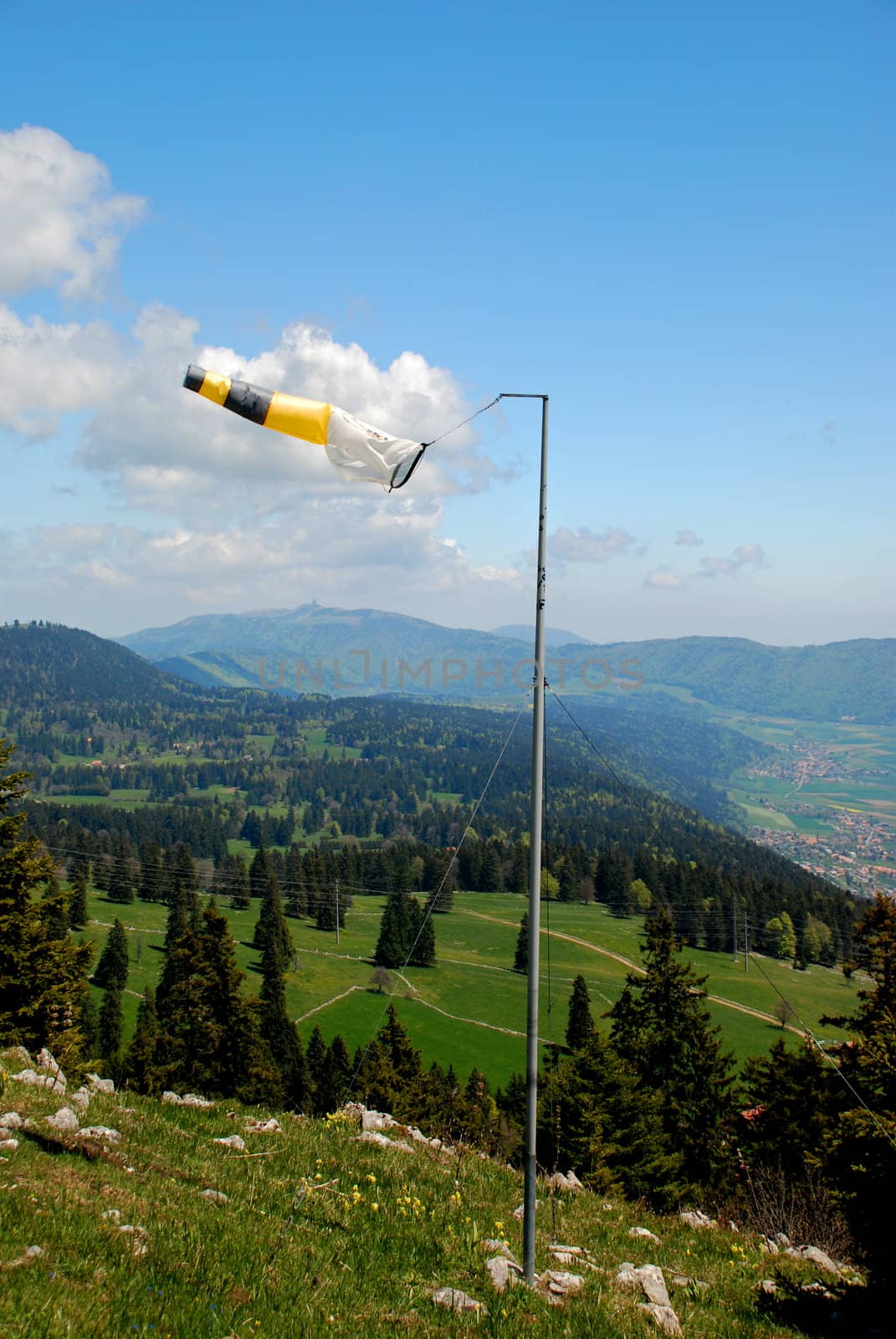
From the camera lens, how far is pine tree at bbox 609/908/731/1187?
3866 cm

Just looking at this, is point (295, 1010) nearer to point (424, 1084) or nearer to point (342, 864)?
point (424, 1084)

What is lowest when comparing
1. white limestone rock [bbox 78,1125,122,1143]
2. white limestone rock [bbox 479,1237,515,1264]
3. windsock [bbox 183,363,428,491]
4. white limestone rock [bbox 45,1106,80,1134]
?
white limestone rock [bbox 479,1237,515,1264]

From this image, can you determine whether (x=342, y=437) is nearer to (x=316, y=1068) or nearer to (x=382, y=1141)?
(x=382, y=1141)

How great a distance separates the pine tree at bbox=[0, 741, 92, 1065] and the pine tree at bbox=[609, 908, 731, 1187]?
26.3 m

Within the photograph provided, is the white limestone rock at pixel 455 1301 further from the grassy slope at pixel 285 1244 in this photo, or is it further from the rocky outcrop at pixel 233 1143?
the rocky outcrop at pixel 233 1143

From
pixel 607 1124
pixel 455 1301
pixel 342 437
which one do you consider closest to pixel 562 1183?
pixel 455 1301

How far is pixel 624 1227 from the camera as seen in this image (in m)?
13.6

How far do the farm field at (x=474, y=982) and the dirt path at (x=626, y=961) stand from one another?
0.29m

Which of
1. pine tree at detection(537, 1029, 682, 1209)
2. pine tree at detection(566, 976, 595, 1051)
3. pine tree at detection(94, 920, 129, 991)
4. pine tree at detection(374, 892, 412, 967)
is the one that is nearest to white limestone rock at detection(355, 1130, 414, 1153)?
pine tree at detection(537, 1029, 682, 1209)

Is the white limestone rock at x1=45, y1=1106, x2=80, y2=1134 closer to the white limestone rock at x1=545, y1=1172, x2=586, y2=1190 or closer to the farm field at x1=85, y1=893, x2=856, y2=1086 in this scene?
the white limestone rock at x1=545, y1=1172, x2=586, y2=1190

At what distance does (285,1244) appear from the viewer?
9.29 m

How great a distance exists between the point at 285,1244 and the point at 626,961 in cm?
14500

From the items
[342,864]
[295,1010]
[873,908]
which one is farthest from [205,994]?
[342,864]

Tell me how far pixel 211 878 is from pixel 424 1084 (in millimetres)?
148282
